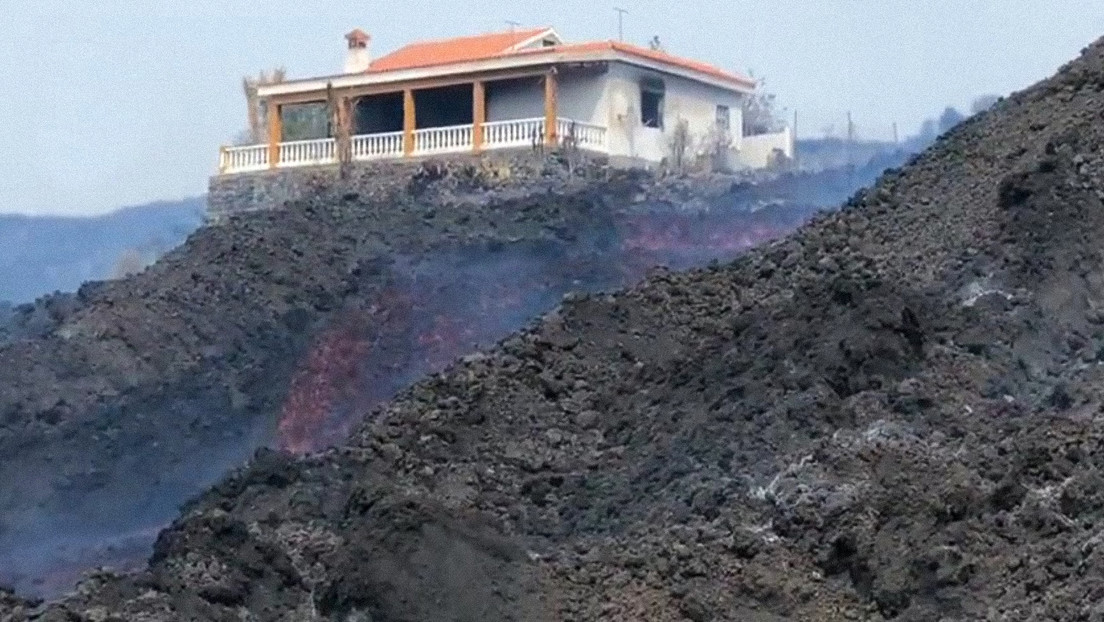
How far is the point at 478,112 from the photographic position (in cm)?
3125

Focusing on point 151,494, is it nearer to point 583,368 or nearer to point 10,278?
point 583,368

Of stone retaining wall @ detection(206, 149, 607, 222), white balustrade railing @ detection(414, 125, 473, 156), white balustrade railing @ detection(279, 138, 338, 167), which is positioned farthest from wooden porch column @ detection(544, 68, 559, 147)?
white balustrade railing @ detection(279, 138, 338, 167)

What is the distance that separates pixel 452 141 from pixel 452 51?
281 cm

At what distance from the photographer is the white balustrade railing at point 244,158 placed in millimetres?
33656

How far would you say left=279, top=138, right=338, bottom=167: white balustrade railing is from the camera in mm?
32812

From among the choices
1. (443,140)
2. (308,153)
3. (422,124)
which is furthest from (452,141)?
(308,153)

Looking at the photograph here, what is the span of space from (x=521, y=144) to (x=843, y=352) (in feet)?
56.0

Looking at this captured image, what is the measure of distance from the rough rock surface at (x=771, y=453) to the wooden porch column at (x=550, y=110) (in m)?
12.3

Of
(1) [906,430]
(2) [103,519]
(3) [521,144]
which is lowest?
(2) [103,519]

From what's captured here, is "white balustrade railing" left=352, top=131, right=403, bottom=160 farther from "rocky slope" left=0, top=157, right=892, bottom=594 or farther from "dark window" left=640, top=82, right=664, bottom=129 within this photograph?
"dark window" left=640, top=82, right=664, bottom=129

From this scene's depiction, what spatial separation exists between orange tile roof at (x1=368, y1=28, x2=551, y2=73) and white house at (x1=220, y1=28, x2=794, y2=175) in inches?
1.4

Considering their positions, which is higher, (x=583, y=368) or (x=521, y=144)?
(x=521, y=144)

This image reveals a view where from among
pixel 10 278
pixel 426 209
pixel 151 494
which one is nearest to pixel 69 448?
pixel 151 494

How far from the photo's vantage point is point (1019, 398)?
13516 mm
